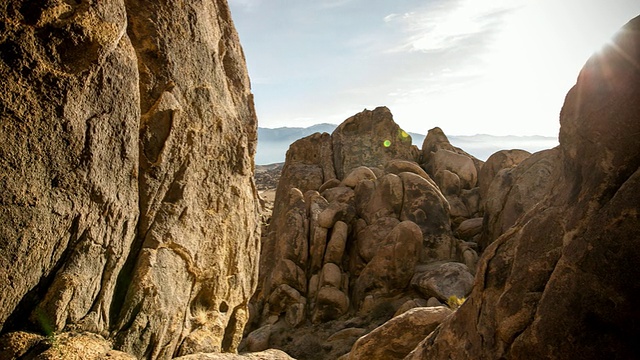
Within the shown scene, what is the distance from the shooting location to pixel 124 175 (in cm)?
672

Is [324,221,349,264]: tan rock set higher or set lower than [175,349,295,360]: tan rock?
lower

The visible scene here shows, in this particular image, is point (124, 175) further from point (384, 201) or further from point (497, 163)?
point (497, 163)

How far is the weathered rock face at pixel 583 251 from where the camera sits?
4457 millimetres

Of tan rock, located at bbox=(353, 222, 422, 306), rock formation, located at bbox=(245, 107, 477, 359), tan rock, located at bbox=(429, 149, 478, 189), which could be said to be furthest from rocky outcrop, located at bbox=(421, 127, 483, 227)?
tan rock, located at bbox=(353, 222, 422, 306)

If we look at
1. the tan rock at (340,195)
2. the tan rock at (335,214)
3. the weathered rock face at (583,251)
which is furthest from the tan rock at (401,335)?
the tan rock at (340,195)

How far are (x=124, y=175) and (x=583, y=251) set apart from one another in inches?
267

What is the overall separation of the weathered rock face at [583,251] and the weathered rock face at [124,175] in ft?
17.3

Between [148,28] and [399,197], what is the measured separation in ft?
63.4

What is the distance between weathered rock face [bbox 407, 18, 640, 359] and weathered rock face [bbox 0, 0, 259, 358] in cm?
528

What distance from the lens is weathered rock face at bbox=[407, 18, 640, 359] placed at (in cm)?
446

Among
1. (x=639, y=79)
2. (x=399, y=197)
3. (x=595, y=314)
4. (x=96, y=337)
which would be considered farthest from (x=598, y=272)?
(x=399, y=197)

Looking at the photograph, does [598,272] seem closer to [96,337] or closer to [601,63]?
[601,63]

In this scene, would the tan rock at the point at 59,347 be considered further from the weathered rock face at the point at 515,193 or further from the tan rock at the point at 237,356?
the weathered rock face at the point at 515,193

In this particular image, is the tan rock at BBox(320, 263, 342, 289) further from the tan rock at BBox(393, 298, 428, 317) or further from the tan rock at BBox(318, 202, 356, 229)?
the tan rock at BBox(393, 298, 428, 317)
